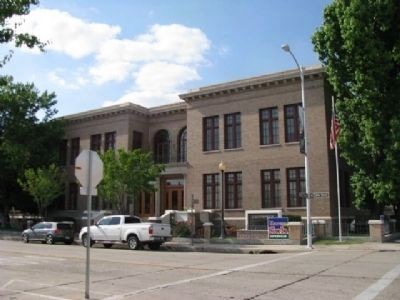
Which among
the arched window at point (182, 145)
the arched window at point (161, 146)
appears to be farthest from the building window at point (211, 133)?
the arched window at point (161, 146)

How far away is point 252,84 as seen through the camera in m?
34.3

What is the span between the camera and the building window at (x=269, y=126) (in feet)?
110

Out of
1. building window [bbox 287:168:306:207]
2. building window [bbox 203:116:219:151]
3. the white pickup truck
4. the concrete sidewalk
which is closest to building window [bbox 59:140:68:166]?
building window [bbox 203:116:219:151]

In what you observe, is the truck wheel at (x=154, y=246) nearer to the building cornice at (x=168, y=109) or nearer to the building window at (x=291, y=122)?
the building window at (x=291, y=122)

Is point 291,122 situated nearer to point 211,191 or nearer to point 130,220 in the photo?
point 211,191

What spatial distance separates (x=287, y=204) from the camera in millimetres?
32156

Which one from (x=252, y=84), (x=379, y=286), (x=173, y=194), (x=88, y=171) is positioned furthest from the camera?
(x=173, y=194)

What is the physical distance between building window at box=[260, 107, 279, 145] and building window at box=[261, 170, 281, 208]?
6.86 feet

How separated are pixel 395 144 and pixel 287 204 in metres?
8.99

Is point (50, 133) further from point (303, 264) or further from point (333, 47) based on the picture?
point (303, 264)

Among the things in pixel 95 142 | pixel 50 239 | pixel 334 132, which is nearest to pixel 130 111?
pixel 95 142

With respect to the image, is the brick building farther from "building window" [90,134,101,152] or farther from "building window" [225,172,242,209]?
"building window" [90,134,101,152]

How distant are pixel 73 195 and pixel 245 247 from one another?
2353 cm

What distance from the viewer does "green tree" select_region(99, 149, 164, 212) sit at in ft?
104
